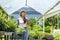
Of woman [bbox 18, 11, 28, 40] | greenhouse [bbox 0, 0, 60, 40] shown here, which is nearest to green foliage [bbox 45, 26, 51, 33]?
greenhouse [bbox 0, 0, 60, 40]

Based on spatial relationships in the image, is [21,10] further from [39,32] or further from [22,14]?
[39,32]

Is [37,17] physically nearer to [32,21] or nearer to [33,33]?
[32,21]

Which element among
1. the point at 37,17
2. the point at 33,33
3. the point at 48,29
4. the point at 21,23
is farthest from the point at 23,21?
the point at 48,29

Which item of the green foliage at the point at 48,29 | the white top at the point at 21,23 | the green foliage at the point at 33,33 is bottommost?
the green foliage at the point at 33,33

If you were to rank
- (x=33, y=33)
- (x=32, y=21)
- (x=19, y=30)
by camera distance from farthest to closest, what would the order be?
(x=32, y=21) < (x=33, y=33) < (x=19, y=30)

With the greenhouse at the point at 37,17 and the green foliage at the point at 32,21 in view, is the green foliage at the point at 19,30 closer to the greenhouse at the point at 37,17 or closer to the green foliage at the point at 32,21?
the greenhouse at the point at 37,17

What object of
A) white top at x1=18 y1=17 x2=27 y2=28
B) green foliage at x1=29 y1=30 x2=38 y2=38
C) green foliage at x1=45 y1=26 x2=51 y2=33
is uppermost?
white top at x1=18 y1=17 x2=27 y2=28

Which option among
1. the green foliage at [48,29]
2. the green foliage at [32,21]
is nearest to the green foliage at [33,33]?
the green foliage at [32,21]

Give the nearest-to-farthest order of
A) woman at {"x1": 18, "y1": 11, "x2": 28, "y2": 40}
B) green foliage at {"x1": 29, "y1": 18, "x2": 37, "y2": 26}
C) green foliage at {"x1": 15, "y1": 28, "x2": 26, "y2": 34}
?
green foliage at {"x1": 15, "y1": 28, "x2": 26, "y2": 34}, woman at {"x1": 18, "y1": 11, "x2": 28, "y2": 40}, green foliage at {"x1": 29, "y1": 18, "x2": 37, "y2": 26}

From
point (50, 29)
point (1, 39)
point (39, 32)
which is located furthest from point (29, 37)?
point (1, 39)

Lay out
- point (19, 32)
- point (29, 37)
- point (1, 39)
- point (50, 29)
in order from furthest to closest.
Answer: point (50, 29) → point (29, 37) → point (19, 32) → point (1, 39)

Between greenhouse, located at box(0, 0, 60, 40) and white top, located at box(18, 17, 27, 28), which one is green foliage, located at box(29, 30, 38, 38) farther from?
white top, located at box(18, 17, 27, 28)

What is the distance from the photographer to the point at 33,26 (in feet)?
9.00

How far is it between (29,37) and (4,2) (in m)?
0.55
